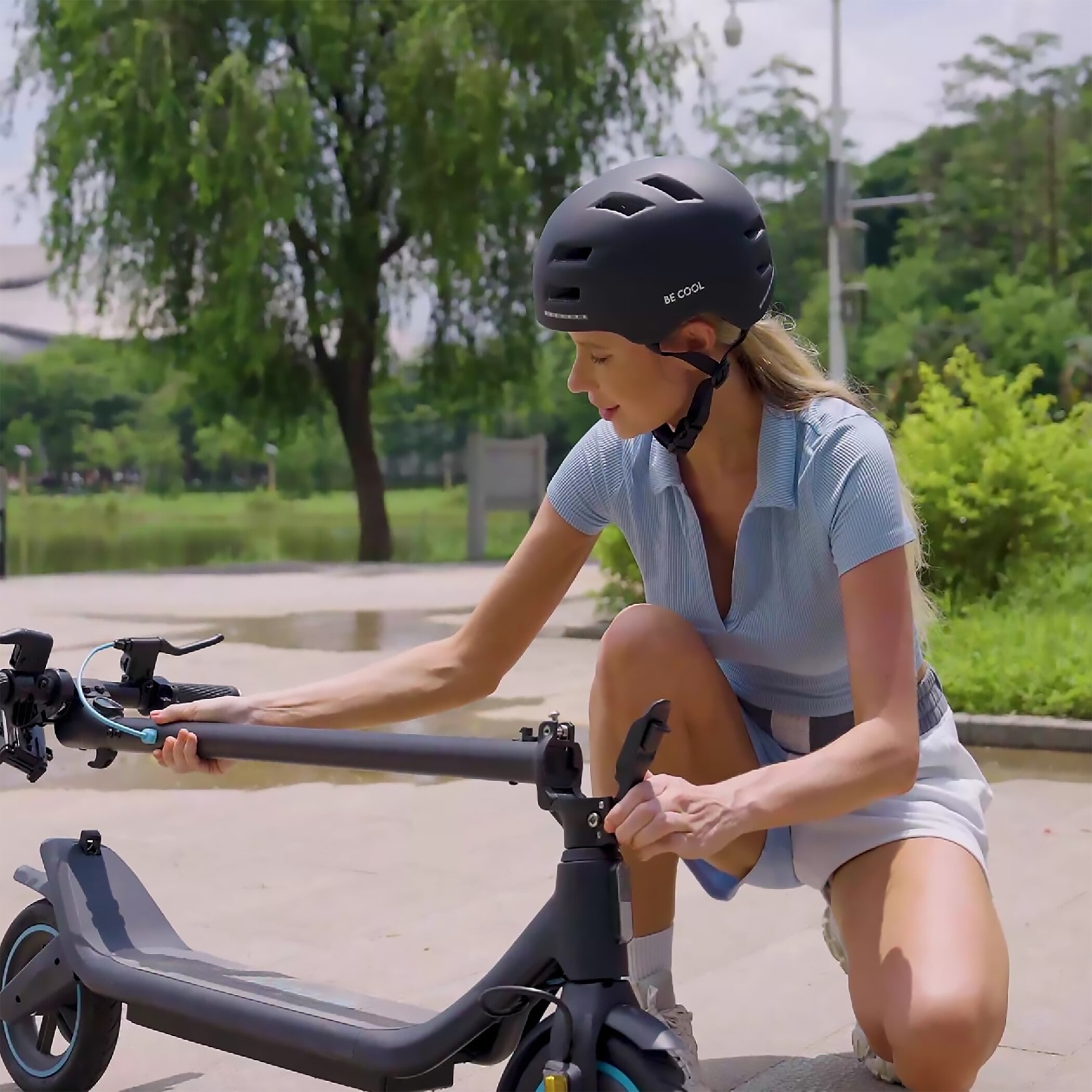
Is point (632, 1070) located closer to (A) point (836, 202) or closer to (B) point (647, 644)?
(B) point (647, 644)

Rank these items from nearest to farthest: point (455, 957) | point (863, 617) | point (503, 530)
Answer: point (863, 617) < point (455, 957) < point (503, 530)

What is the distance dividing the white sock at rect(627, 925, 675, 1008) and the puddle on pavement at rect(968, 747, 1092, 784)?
3.49m

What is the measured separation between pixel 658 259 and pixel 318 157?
19358mm

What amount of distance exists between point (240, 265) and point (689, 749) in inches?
698

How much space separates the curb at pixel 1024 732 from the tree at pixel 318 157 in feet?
47.4

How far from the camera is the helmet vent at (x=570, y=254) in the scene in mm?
2451

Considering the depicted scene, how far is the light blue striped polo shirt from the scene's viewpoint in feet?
8.47

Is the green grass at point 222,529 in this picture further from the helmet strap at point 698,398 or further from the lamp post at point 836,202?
the helmet strap at point 698,398

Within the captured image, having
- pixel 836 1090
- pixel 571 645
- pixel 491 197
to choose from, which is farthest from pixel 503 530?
pixel 836 1090

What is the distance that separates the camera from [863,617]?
8.07 feet

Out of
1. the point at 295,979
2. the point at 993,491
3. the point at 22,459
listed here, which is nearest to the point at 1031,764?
Answer: the point at 993,491

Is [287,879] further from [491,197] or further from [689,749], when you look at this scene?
[491,197]

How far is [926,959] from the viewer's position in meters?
2.42

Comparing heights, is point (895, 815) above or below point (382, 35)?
below
